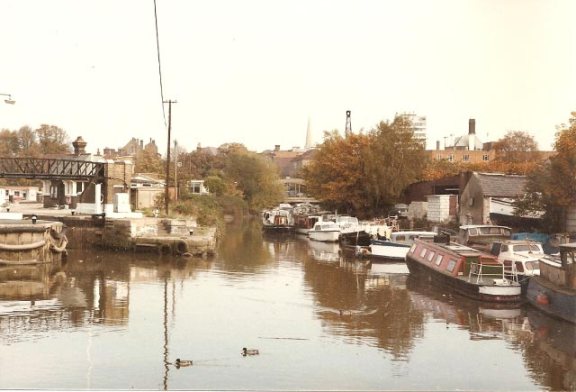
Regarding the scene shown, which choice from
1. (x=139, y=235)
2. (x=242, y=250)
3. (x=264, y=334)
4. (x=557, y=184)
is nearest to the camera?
(x=264, y=334)

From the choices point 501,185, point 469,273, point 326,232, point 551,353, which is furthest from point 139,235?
point 551,353

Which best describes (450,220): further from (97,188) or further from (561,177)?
(97,188)

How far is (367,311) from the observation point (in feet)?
66.6

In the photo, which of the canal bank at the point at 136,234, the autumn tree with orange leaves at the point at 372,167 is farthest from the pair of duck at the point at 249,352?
the autumn tree with orange leaves at the point at 372,167

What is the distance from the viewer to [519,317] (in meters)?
19.7

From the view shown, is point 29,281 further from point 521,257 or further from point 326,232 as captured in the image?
point 326,232

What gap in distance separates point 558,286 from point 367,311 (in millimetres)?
5146

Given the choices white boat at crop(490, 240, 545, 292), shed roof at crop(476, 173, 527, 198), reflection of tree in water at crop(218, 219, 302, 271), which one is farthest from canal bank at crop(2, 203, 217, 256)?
white boat at crop(490, 240, 545, 292)

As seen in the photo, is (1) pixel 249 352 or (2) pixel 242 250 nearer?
(1) pixel 249 352

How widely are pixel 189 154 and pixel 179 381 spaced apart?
272 ft

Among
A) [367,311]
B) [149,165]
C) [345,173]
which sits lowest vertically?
[367,311]

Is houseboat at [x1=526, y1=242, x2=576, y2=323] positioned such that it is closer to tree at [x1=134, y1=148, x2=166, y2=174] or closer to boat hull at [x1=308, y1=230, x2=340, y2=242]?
boat hull at [x1=308, y1=230, x2=340, y2=242]

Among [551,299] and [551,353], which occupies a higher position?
[551,299]

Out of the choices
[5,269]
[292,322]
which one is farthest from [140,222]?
[292,322]
